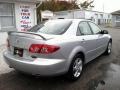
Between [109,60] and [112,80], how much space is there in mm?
2009

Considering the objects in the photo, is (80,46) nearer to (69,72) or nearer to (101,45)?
(69,72)

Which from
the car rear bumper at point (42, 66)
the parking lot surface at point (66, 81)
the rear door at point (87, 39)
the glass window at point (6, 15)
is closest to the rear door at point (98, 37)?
the rear door at point (87, 39)

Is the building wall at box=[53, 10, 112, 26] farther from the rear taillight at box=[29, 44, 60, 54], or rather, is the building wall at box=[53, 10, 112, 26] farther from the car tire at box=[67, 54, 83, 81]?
the rear taillight at box=[29, 44, 60, 54]

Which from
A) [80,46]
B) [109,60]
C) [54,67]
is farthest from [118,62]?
[54,67]

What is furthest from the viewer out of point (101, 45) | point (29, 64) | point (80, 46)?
point (101, 45)

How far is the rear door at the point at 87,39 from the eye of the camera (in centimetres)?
472

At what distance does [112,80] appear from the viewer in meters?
4.53

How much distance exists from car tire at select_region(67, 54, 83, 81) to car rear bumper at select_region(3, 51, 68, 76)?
0.32 m

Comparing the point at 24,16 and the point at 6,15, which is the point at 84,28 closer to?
the point at 6,15

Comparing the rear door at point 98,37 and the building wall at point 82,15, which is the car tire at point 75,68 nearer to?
the rear door at point 98,37

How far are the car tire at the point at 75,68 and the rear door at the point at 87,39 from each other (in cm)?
38

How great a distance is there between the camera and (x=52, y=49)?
3662mm

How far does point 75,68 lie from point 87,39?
38.5 inches

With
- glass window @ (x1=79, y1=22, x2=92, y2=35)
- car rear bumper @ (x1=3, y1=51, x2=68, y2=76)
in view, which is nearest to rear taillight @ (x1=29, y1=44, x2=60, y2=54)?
car rear bumper @ (x1=3, y1=51, x2=68, y2=76)
